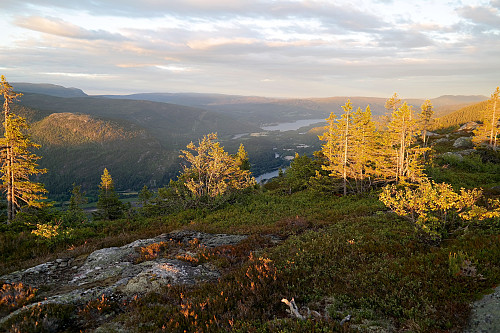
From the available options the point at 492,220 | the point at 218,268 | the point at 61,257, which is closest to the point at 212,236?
the point at 218,268

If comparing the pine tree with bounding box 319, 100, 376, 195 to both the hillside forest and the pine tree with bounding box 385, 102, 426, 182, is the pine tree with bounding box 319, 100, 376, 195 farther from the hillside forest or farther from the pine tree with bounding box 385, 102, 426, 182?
the hillside forest

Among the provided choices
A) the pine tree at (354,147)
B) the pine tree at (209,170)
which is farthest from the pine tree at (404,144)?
the pine tree at (209,170)

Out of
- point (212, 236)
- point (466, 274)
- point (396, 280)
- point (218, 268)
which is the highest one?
point (466, 274)

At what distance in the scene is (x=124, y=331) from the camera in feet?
17.6

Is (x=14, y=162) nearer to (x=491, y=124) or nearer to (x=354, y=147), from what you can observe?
(x=354, y=147)

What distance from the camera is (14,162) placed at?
19781 mm

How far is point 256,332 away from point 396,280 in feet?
13.9

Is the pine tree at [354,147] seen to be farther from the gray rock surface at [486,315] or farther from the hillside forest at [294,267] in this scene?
the gray rock surface at [486,315]

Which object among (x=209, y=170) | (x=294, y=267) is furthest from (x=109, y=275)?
(x=209, y=170)

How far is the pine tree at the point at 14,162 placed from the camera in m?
19.1

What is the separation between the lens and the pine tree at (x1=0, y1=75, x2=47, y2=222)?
19.1 metres

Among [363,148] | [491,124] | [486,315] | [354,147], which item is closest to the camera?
[486,315]

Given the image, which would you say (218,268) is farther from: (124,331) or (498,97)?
(498,97)

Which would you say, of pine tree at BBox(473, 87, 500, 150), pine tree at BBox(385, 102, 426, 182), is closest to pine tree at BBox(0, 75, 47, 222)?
pine tree at BBox(385, 102, 426, 182)
